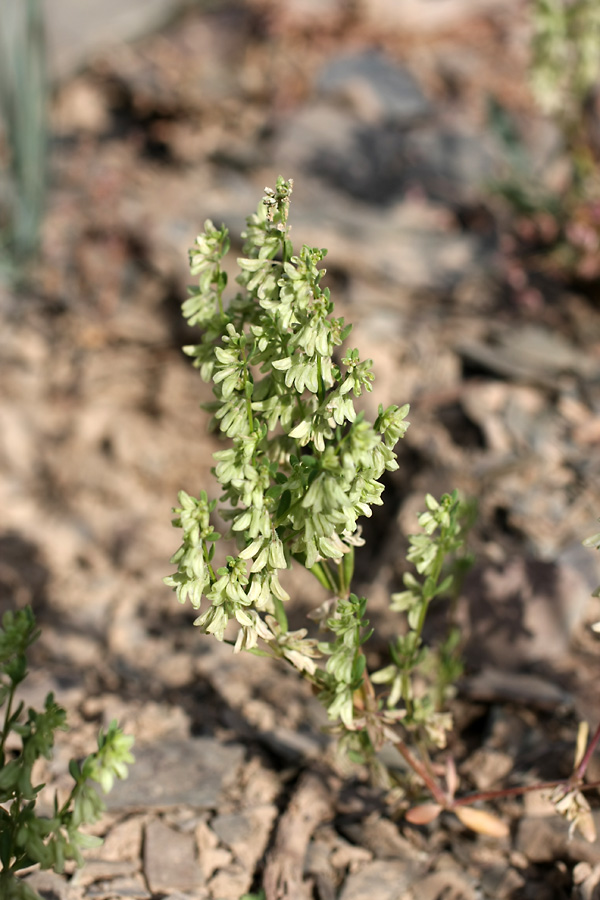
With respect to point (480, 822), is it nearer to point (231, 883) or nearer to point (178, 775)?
point (231, 883)

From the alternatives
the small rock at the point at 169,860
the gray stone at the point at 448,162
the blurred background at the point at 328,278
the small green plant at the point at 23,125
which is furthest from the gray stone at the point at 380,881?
the small green plant at the point at 23,125

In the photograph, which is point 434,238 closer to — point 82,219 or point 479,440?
point 479,440

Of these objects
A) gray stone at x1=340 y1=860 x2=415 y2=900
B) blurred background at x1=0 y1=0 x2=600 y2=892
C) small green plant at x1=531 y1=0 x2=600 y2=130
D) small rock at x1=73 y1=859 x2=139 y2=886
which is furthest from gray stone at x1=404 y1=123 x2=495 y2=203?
small rock at x1=73 y1=859 x2=139 y2=886

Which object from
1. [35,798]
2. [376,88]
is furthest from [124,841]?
[376,88]

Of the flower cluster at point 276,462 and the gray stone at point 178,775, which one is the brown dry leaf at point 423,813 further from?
A: the flower cluster at point 276,462

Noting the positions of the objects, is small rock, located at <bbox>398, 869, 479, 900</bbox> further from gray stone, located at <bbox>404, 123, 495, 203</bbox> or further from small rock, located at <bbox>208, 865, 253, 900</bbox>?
gray stone, located at <bbox>404, 123, 495, 203</bbox>

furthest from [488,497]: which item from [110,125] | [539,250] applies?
[110,125]
